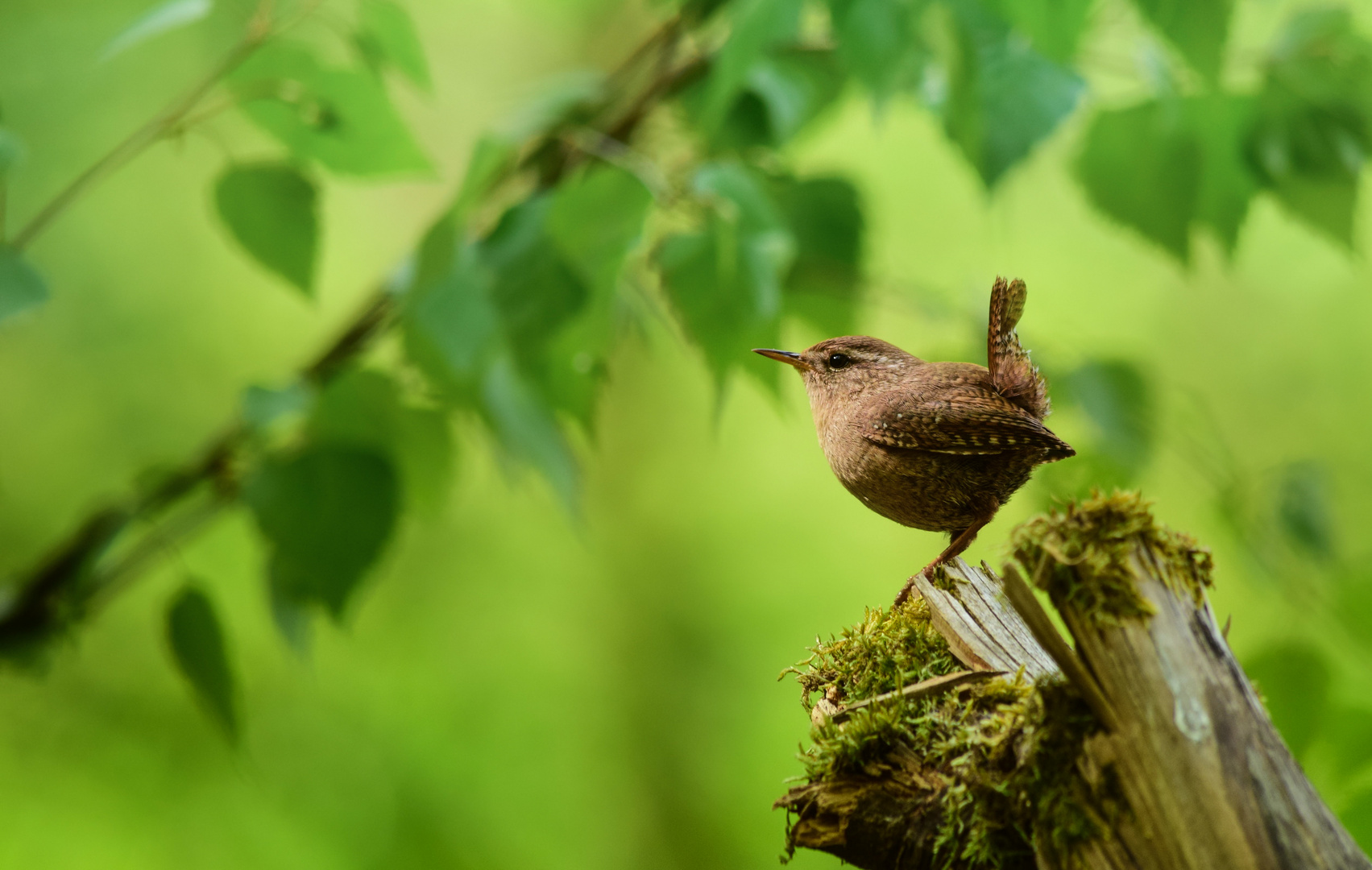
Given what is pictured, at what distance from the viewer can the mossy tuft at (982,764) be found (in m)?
0.95

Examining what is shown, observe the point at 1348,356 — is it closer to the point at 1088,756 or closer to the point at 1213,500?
the point at 1213,500

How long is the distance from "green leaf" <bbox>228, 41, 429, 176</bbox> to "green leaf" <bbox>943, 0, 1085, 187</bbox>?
0.92 metres

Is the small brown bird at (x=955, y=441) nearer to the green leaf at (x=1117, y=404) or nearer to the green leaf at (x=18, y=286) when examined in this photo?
the green leaf at (x=1117, y=404)

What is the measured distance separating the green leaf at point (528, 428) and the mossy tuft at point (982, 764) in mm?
698

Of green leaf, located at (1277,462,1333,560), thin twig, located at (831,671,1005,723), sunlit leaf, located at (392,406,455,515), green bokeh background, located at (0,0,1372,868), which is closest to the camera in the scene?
thin twig, located at (831,671,1005,723)

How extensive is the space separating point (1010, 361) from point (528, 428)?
0.83 meters

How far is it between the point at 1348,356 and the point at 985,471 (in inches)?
148

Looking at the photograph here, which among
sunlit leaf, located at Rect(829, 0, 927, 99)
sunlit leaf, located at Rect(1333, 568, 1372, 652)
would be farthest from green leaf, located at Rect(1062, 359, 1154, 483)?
sunlit leaf, located at Rect(829, 0, 927, 99)

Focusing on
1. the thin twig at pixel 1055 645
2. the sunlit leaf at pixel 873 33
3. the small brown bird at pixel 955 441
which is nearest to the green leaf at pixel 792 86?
the sunlit leaf at pixel 873 33

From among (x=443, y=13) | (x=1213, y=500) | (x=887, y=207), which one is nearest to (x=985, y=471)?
(x=1213, y=500)

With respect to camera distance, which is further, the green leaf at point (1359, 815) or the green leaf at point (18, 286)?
the green leaf at point (1359, 815)

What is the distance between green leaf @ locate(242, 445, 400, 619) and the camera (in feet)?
5.70

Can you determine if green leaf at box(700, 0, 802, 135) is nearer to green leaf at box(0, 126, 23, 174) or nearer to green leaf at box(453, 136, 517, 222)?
green leaf at box(453, 136, 517, 222)

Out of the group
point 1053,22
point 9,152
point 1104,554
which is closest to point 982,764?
point 1104,554
